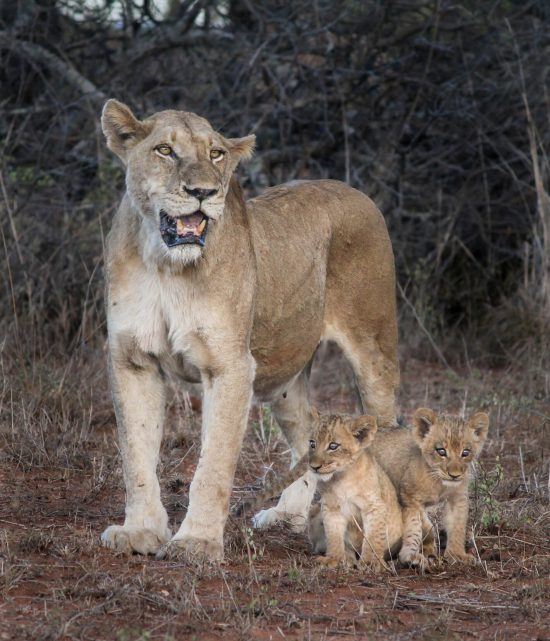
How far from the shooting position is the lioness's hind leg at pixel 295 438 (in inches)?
201

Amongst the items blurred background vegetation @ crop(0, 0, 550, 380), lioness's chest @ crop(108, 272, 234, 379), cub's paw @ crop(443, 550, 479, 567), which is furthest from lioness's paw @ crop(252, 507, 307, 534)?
blurred background vegetation @ crop(0, 0, 550, 380)

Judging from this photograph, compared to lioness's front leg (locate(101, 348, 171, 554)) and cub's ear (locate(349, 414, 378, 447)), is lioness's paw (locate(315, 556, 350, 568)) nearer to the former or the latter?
cub's ear (locate(349, 414, 378, 447))

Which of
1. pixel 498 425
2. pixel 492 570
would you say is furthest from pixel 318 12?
pixel 492 570

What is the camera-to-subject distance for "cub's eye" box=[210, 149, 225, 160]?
4.27 m

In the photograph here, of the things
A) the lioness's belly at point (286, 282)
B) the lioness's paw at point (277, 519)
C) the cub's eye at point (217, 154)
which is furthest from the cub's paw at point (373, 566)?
Answer: the cub's eye at point (217, 154)

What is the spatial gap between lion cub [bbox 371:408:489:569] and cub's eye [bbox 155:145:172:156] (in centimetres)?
127

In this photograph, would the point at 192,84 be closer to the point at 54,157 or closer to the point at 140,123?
the point at 54,157

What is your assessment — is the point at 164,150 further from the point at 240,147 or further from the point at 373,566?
the point at 373,566

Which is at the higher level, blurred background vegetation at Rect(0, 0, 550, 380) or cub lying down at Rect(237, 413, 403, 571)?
blurred background vegetation at Rect(0, 0, 550, 380)

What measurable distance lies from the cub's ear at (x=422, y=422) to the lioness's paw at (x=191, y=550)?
0.80m

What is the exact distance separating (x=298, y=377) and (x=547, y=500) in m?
1.30

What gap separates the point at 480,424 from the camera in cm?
416

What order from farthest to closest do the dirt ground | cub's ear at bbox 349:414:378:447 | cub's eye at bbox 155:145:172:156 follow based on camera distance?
cub's eye at bbox 155:145:172:156 → cub's ear at bbox 349:414:378:447 → the dirt ground

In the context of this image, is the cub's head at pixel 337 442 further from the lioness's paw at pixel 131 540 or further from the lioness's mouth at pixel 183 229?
the lioness's mouth at pixel 183 229
